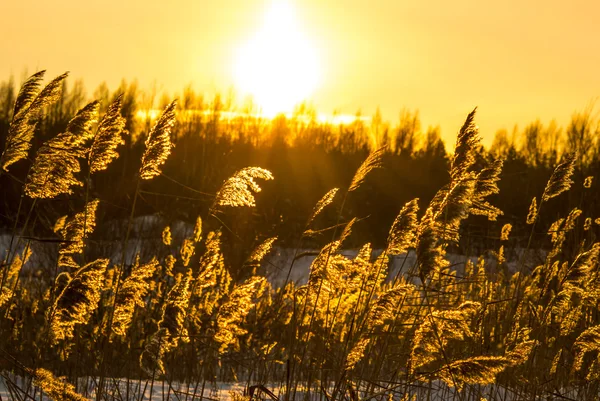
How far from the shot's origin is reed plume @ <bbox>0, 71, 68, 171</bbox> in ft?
8.79

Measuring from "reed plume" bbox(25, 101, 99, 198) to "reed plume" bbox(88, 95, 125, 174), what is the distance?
4cm

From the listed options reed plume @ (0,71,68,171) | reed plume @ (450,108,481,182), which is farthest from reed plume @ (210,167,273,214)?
reed plume @ (450,108,481,182)

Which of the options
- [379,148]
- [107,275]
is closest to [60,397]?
[379,148]

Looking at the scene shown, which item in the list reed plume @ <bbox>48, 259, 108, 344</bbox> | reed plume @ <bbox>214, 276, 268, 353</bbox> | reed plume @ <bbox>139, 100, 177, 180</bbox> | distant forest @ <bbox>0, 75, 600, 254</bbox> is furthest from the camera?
distant forest @ <bbox>0, 75, 600, 254</bbox>

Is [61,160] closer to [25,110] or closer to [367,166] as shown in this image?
[25,110]

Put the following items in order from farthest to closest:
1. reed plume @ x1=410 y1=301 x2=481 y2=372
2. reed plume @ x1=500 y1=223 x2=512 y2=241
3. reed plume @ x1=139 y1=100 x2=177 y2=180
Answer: reed plume @ x1=500 y1=223 x2=512 y2=241 → reed plume @ x1=139 y1=100 x2=177 y2=180 → reed plume @ x1=410 y1=301 x2=481 y2=372

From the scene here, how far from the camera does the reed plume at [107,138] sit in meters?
2.72

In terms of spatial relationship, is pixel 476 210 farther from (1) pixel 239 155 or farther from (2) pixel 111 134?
(1) pixel 239 155

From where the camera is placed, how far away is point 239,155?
85.1 feet

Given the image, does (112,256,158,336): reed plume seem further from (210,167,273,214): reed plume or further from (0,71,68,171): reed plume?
(0,71,68,171): reed plume

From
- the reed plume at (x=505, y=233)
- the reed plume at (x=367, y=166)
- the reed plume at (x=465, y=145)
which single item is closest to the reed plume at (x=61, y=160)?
the reed plume at (x=367, y=166)

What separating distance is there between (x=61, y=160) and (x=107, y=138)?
0.17 meters

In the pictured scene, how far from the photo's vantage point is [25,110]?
271 centimetres

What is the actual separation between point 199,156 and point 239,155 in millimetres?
3003
